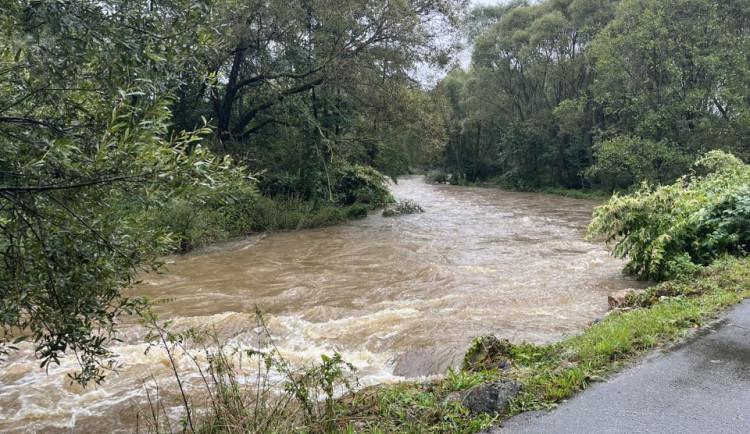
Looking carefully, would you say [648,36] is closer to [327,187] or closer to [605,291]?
[327,187]

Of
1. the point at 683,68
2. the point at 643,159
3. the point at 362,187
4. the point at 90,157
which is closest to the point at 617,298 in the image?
the point at 90,157

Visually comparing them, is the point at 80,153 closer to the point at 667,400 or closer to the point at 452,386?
the point at 452,386

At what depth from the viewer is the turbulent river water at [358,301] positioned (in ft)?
19.9

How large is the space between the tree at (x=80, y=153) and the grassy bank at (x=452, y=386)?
1.29 meters

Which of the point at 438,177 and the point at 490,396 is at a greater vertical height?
the point at 438,177

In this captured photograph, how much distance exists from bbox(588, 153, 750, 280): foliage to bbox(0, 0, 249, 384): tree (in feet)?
27.0

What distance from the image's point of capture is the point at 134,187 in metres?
3.24

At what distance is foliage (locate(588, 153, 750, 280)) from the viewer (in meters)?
8.69

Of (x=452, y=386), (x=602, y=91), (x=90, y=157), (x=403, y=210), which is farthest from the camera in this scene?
(x=602, y=91)

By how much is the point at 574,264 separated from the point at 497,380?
856 cm

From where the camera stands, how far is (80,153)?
321 centimetres

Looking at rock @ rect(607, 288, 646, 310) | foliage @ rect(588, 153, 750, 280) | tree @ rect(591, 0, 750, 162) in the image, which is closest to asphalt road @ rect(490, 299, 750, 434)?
rock @ rect(607, 288, 646, 310)

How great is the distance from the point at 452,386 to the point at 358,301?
17.8 feet

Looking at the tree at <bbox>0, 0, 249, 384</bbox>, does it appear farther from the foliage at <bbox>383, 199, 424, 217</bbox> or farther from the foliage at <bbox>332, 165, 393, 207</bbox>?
the foliage at <bbox>383, 199, 424, 217</bbox>
